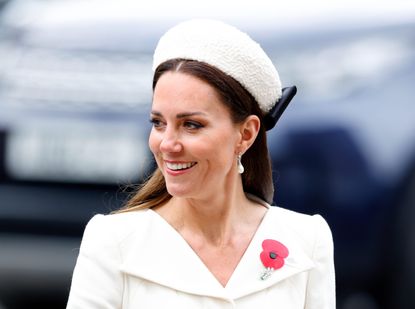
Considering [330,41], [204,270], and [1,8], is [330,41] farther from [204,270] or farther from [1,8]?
[204,270]

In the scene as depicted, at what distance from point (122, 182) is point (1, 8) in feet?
2.80

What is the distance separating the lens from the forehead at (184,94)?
2.32 m

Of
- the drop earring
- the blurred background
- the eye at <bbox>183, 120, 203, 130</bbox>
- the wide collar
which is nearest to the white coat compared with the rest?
the wide collar

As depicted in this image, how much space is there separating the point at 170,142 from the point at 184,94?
95 millimetres

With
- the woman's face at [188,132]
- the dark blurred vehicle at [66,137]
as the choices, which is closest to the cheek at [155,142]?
the woman's face at [188,132]

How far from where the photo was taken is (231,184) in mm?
2516

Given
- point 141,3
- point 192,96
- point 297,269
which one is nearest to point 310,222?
point 297,269

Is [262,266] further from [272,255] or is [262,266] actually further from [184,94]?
[184,94]

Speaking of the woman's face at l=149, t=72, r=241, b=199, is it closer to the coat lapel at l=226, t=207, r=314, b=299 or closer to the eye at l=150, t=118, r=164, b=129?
the eye at l=150, t=118, r=164, b=129

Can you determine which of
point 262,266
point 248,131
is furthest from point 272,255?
point 248,131

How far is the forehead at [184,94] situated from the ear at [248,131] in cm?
11

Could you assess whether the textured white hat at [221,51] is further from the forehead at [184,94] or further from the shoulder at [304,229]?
the shoulder at [304,229]

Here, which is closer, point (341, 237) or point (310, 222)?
point (310, 222)

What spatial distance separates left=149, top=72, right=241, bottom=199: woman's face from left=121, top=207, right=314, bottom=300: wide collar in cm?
13
